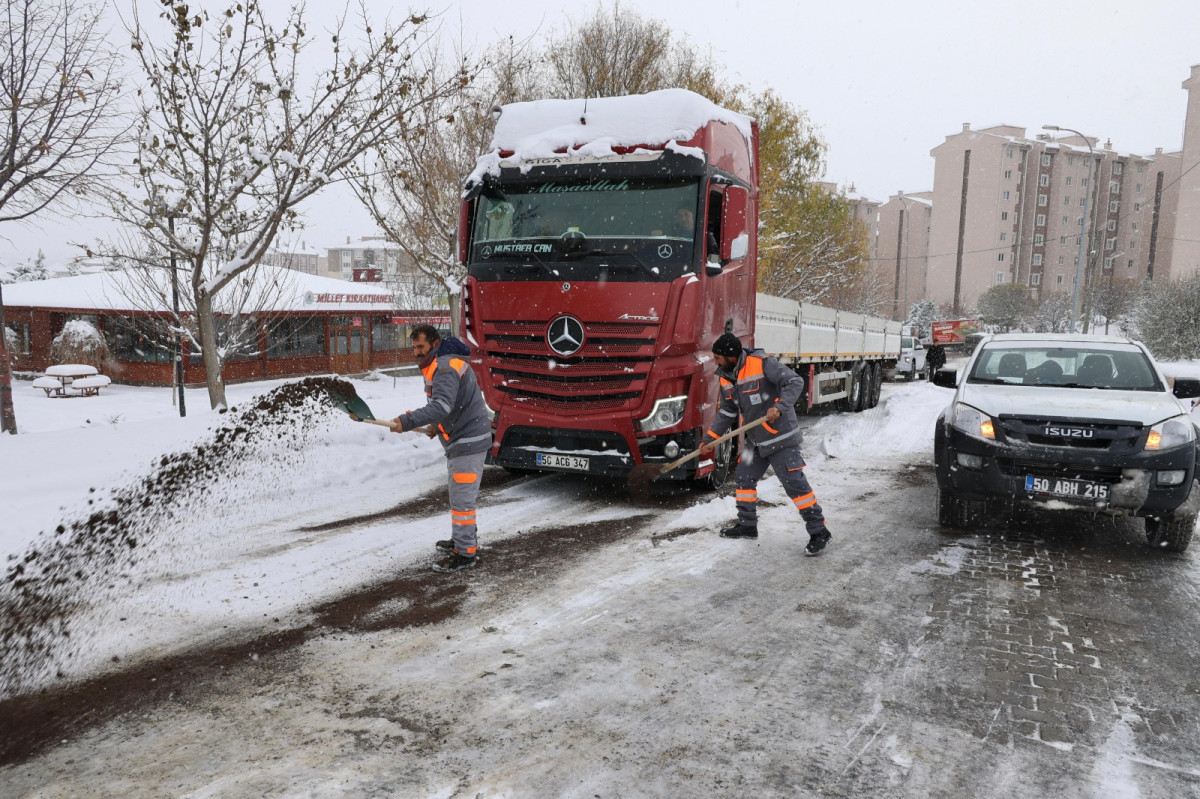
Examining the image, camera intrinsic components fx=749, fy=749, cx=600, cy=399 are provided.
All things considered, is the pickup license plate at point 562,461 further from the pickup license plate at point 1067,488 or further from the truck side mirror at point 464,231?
the pickup license plate at point 1067,488

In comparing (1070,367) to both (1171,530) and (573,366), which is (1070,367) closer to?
(1171,530)

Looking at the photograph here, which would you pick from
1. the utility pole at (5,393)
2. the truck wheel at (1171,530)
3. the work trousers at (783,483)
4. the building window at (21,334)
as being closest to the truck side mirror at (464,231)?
the work trousers at (783,483)

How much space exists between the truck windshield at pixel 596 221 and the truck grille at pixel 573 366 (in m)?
0.67

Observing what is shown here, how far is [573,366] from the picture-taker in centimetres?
666

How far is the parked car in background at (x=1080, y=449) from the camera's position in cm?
536

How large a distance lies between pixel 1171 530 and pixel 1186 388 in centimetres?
137

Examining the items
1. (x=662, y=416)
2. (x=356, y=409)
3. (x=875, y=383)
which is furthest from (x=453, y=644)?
(x=875, y=383)

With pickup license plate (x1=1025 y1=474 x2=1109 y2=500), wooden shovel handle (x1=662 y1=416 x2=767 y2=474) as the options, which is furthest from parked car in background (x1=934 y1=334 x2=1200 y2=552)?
A: wooden shovel handle (x1=662 y1=416 x2=767 y2=474)

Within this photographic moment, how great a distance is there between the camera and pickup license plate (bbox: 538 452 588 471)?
22.2 ft

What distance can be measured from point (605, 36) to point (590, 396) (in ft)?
58.3

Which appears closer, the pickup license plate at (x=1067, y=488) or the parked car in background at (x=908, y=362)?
the pickup license plate at (x=1067, y=488)

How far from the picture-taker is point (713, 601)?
4.63 m

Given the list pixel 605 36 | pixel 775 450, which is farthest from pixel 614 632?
pixel 605 36

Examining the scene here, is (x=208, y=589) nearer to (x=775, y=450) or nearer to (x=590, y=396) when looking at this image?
(x=590, y=396)
